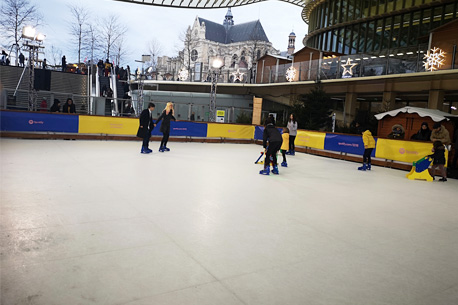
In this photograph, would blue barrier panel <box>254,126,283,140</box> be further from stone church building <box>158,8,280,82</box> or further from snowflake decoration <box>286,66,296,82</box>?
stone church building <box>158,8,280,82</box>

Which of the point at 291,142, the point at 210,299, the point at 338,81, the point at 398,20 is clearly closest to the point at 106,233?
the point at 210,299

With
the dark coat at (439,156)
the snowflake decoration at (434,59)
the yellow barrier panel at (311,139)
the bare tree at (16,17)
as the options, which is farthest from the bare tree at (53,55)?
the dark coat at (439,156)

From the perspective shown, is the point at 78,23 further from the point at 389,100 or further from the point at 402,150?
the point at 402,150

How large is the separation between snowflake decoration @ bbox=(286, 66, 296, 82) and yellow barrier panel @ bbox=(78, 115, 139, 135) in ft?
48.7

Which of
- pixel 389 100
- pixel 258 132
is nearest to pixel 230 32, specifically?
pixel 389 100

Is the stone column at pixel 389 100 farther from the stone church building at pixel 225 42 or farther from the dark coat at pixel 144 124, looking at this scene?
the stone church building at pixel 225 42

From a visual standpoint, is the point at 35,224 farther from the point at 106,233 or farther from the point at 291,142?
the point at 291,142

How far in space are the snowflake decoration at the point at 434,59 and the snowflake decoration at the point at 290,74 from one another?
1043cm

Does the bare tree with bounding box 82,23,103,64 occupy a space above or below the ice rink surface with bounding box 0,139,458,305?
above

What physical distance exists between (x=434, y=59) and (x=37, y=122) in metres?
20.1

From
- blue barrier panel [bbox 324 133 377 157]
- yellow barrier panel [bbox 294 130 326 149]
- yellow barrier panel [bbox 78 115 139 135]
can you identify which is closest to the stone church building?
yellow barrier panel [bbox 294 130 326 149]

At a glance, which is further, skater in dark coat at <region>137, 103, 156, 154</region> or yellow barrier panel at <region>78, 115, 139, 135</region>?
yellow barrier panel at <region>78, 115, 139, 135</region>

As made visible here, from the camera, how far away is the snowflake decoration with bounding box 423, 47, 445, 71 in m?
18.1

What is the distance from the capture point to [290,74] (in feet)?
91.3
